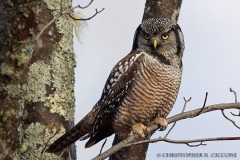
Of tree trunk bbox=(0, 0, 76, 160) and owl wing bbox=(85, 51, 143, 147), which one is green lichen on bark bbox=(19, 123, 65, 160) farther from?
owl wing bbox=(85, 51, 143, 147)

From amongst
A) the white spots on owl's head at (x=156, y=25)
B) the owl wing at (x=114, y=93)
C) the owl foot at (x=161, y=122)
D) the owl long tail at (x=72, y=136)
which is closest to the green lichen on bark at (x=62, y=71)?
the owl long tail at (x=72, y=136)

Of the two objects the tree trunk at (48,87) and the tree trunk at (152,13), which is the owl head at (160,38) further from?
the tree trunk at (48,87)

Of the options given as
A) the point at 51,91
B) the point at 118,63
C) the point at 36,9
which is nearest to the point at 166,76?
the point at 118,63

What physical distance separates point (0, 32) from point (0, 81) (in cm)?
26

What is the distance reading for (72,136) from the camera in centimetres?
497

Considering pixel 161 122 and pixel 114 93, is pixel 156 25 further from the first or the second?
pixel 161 122

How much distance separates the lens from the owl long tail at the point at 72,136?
4.79 metres

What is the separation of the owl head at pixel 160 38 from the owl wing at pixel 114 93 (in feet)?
0.91

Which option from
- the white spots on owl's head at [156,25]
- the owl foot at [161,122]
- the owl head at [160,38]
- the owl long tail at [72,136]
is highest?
the white spots on owl's head at [156,25]

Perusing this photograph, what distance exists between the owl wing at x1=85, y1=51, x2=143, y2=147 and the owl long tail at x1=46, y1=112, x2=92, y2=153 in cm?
9

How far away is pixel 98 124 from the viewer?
5.59 metres

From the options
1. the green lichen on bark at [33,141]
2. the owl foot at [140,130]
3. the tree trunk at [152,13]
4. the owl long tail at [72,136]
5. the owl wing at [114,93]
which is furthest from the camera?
the tree trunk at [152,13]

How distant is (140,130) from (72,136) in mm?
745

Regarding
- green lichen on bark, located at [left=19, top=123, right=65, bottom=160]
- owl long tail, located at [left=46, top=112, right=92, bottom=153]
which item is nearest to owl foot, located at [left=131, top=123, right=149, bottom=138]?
owl long tail, located at [left=46, top=112, right=92, bottom=153]
